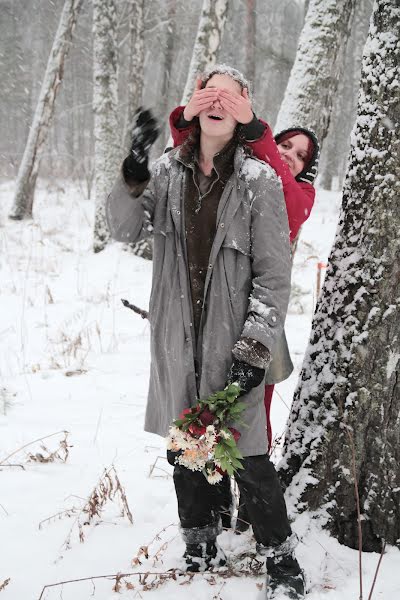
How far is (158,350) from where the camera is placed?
2.04 metres

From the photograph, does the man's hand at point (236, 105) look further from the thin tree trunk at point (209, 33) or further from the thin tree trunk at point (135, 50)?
the thin tree trunk at point (135, 50)

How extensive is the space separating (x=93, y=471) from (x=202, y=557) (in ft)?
3.34

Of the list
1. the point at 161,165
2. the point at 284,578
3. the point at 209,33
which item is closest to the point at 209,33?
the point at 209,33

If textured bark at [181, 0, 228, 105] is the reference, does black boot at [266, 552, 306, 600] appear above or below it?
below

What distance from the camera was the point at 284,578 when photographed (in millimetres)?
1928

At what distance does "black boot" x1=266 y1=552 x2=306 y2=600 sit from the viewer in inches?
74.5

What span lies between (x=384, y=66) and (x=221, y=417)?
153 centimetres

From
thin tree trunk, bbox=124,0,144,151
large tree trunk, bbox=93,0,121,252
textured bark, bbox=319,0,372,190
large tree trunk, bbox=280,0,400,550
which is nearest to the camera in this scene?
large tree trunk, bbox=280,0,400,550

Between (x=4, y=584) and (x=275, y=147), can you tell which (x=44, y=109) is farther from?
(x=4, y=584)

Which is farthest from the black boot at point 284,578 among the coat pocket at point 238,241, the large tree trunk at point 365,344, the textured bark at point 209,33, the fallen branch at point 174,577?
the textured bark at point 209,33

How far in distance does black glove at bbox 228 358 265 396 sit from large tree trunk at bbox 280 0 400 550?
1.55ft

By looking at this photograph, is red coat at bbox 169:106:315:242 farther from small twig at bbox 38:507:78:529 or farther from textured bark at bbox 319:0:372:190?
textured bark at bbox 319:0:372:190

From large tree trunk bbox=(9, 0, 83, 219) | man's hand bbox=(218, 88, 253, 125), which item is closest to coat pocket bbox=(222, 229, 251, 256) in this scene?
man's hand bbox=(218, 88, 253, 125)

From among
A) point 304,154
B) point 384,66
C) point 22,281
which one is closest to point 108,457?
point 304,154
